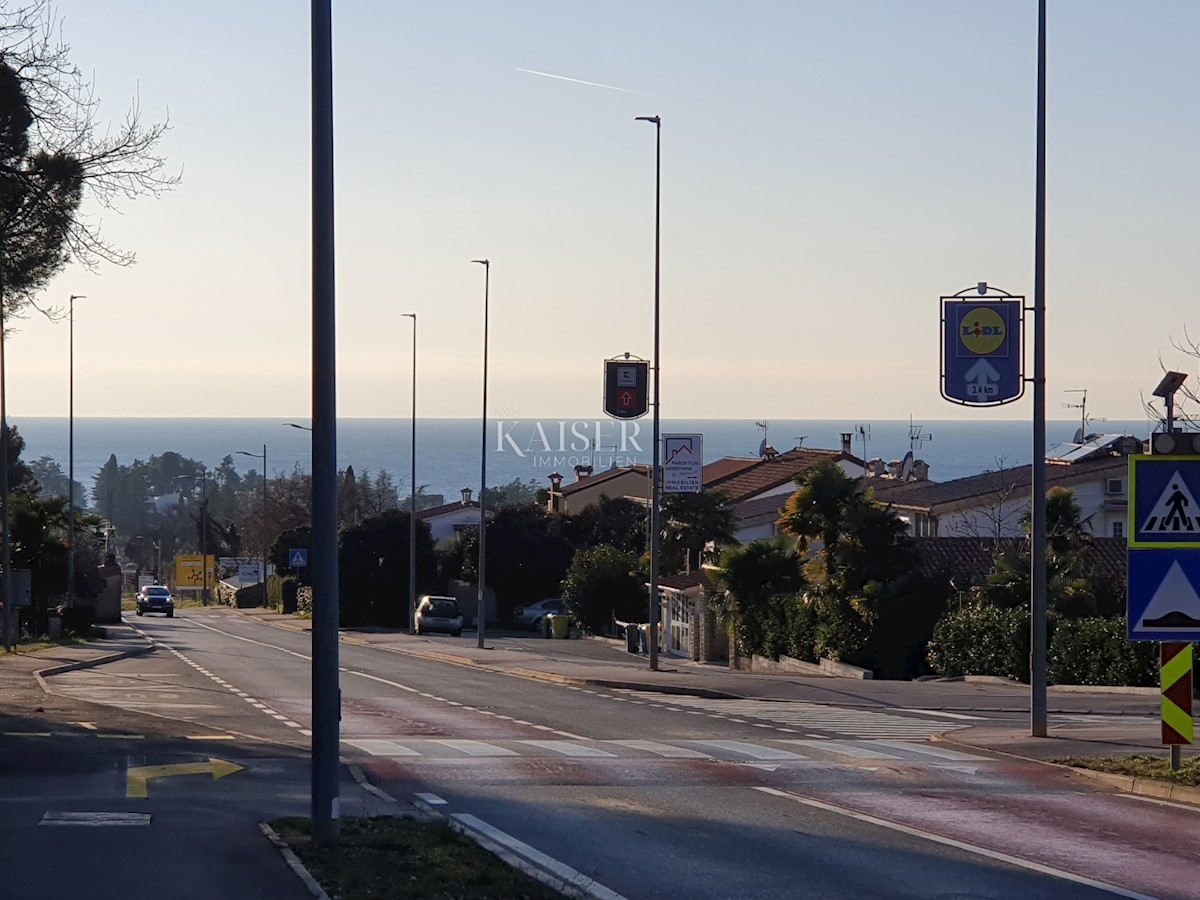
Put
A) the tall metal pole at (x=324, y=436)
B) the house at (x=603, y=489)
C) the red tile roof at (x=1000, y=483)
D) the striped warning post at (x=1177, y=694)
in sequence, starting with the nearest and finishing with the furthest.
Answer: the tall metal pole at (x=324, y=436) → the striped warning post at (x=1177, y=694) → the red tile roof at (x=1000, y=483) → the house at (x=603, y=489)

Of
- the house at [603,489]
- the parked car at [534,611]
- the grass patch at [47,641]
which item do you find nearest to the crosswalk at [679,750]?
the grass patch at [47,641]

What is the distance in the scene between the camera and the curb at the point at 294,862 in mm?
9570

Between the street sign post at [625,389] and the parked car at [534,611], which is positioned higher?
the street sign post at [625,389]

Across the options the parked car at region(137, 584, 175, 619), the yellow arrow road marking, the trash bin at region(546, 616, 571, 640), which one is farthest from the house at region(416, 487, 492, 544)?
the yellow arrow road marking

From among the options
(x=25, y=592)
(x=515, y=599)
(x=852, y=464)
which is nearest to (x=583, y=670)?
(x=25, y=592)

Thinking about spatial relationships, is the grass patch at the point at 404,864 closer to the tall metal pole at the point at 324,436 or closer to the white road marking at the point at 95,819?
the tall metal pole at the point at 324,436

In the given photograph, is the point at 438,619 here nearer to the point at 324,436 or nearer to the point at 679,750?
the point at 679,750

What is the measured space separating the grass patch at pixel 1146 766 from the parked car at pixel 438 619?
149 ft

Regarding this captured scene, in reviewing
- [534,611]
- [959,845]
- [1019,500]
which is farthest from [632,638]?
[959,845]

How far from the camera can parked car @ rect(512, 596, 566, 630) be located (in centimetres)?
6994

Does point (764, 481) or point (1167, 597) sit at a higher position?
point (764, 481)

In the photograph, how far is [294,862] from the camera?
10.5m

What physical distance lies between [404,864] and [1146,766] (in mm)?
8600

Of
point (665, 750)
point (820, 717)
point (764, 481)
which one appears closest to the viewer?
point (665, 750)
